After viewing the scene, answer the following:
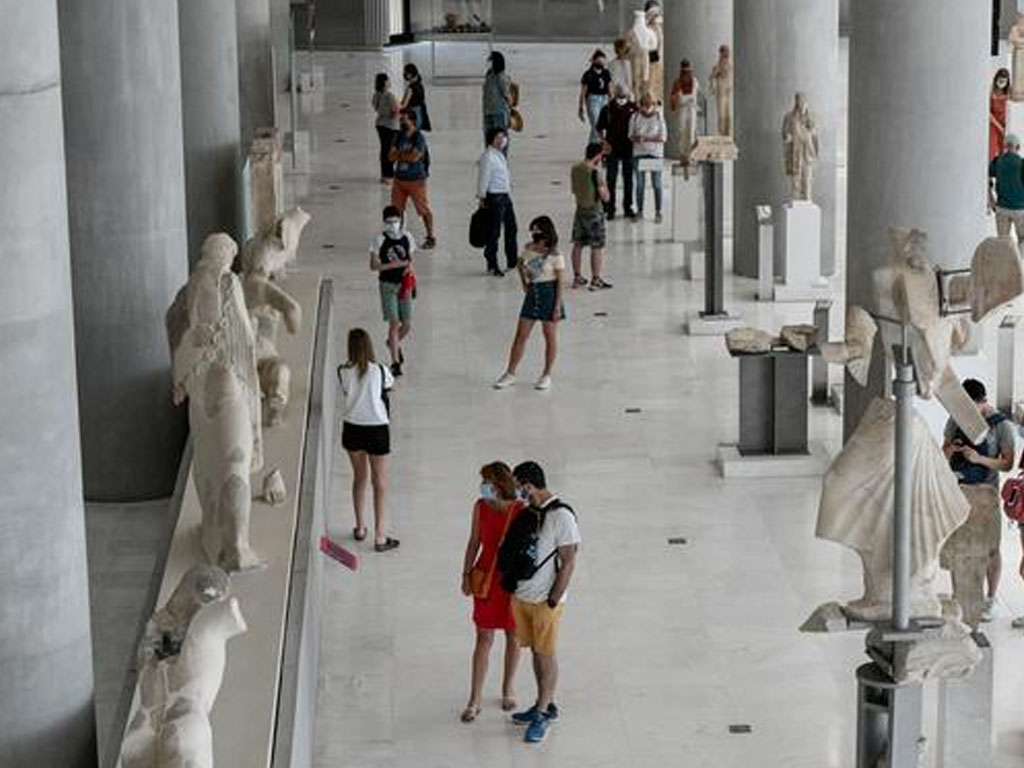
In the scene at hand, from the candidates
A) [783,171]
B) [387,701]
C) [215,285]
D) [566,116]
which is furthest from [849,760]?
[566,116]

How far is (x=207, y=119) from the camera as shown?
2155 cm

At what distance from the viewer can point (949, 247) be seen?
1688 cm

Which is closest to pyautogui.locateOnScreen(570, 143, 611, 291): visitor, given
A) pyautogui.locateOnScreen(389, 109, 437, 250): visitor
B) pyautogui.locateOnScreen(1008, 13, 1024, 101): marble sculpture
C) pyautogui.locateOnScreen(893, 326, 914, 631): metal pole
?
pyautogui.locateOnScreen(389, 109, 437, 250): visitor

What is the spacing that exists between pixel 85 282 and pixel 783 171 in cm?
927

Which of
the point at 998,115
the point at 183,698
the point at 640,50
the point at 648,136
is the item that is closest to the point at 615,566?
the point at 183,698

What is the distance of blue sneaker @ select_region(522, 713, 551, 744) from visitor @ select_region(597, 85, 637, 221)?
1429 cm

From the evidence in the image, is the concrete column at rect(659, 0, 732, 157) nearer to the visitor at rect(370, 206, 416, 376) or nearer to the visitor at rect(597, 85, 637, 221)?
the visitor at rect(597, 85, 637, 221)

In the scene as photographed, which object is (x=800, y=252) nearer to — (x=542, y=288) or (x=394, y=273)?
(x=542, y=288)

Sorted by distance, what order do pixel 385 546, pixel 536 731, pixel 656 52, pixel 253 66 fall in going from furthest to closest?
1. pixel 656 52
2. pixel 253 66
3. pixel 385 546
4. pixel 536 731

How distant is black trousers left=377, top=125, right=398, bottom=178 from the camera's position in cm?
3015

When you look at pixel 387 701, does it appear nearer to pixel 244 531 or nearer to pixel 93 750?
pixel 244 531

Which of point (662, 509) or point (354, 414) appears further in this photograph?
point (662, 509)

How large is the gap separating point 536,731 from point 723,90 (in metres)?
15.3

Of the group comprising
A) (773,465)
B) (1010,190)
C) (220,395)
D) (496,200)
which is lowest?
(773,465)
